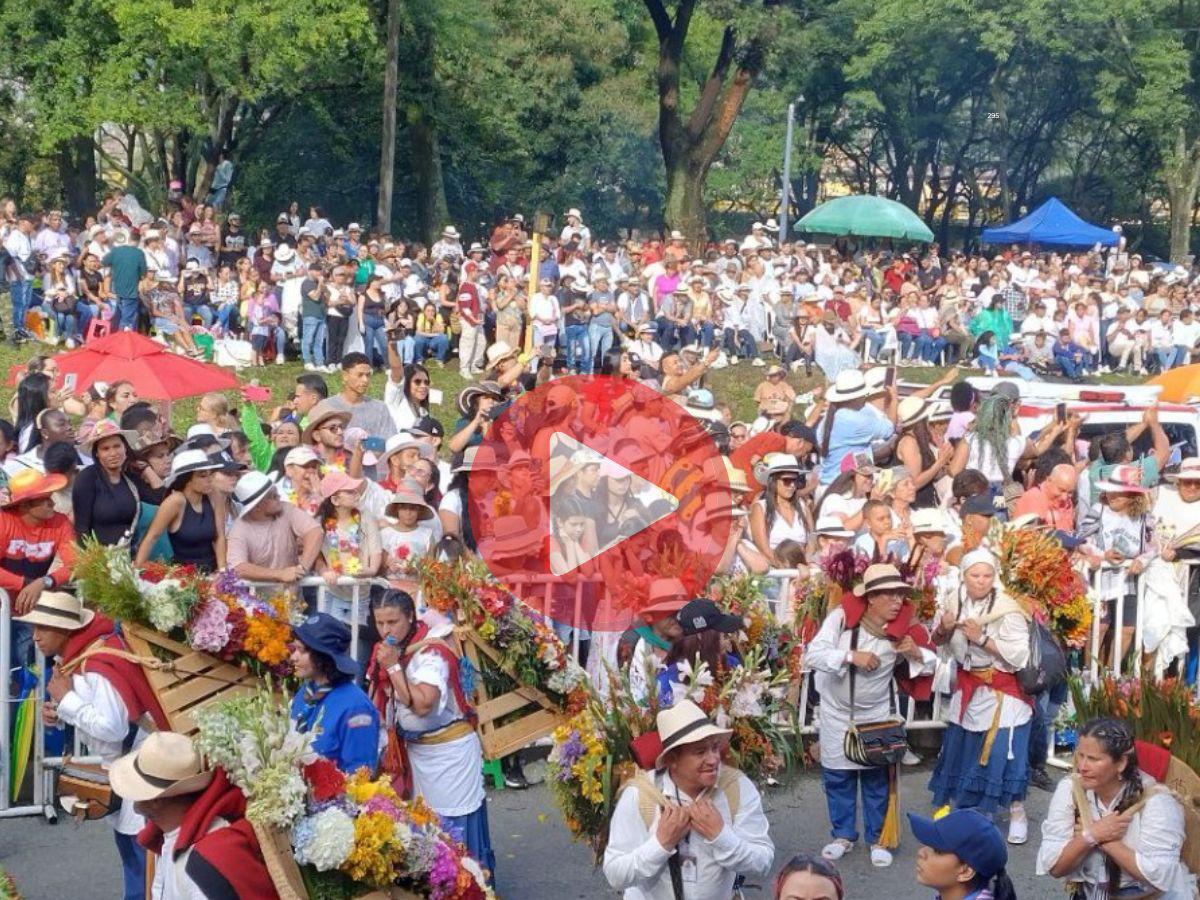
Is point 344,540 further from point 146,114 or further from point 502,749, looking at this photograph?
point 146,114

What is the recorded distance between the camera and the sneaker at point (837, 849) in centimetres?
809

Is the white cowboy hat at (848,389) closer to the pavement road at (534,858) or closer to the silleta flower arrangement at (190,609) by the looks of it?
the pavement road at (534,858)

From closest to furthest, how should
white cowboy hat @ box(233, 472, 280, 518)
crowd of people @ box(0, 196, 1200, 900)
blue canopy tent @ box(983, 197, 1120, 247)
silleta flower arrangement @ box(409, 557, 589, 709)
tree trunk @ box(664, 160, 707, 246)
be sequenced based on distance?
crowd of people @ box(0, 196, 1200, 900), silleta flower arrangement @ box(409, 557, 589, 709), white cowboy hat @ box(233, 472, 280, 518), tree trunk @ box(664, 160, 707, 246), blue canopy tent @ box(983, 197, 1120, 247)

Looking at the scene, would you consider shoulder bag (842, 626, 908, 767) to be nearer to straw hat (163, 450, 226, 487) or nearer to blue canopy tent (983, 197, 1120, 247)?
straw hat (163, 450, 226, 487)

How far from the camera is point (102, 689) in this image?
662cm

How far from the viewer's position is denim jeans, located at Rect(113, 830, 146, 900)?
6648mm

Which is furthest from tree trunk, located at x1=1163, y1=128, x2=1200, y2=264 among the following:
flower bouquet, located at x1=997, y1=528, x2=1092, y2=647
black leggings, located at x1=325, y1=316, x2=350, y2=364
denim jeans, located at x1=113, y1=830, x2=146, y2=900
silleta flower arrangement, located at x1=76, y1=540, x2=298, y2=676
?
denim jeans, located at x1=113, y1=830, x2=146, y2=900

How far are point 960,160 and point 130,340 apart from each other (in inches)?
1564

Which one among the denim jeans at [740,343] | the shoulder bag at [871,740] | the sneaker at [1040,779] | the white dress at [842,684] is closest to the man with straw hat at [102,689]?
the white dress at [842,684]

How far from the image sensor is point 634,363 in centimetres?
1995

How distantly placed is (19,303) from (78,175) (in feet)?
40.5

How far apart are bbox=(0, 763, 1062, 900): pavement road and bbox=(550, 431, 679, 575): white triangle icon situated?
1.28 m

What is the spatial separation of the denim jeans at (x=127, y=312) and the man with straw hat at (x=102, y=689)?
13.4 m

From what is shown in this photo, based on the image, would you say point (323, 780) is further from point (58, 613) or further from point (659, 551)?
point (659, 551)
